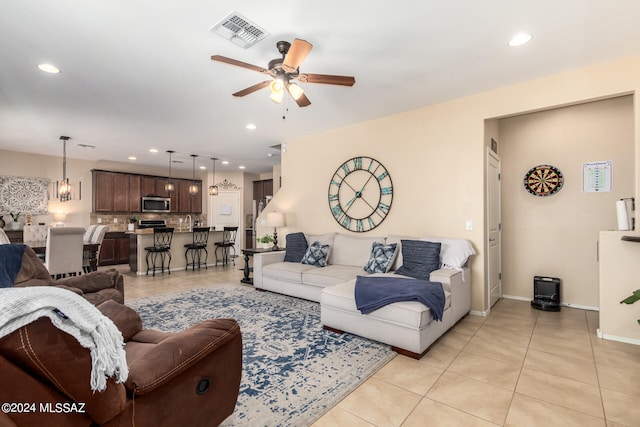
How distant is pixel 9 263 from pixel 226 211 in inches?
295

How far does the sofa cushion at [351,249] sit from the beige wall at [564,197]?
6.66 ft

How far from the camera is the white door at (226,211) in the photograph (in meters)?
9.80

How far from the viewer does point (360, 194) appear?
484 cm

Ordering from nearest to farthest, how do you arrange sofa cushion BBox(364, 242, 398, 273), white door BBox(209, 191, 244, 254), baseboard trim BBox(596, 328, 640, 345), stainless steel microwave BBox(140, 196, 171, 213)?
baseboard trim BBox(596, 328, 640, 345)
sofa cushion BBox(364, 242, 398, 273)
stainless steel microwave BBox(140, 196, 171, 213)
white door BBox(209, 191, 244, 254)

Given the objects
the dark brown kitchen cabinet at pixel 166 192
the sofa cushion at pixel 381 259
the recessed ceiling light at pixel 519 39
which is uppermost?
the recessed ceiling light at pixel 519 39

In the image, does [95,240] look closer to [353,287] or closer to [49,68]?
[49,68]

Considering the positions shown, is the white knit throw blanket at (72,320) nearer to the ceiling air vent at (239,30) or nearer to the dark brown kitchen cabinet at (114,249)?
the ceiling air vent at (239,30)

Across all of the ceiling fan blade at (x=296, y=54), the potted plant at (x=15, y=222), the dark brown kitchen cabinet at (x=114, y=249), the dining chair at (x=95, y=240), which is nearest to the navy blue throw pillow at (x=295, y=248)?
the ceiling fan blade at (x=296, y=54)

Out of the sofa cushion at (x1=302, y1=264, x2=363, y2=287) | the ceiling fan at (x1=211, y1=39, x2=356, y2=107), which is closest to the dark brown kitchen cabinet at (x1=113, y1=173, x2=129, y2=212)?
the sofa cushion at (x1=302, y1=264, x2=363, y2=287)

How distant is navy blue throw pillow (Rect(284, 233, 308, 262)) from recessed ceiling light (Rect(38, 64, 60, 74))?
3454 mm

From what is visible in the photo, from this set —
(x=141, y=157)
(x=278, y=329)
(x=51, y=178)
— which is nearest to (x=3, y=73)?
(x=278, y=329)

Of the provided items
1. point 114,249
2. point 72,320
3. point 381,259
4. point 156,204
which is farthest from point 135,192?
point 72,320

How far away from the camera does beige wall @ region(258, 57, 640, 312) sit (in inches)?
→ 123

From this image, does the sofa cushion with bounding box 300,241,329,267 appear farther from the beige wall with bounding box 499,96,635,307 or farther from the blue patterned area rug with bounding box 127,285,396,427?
the beige wall with bounding box 499,96,635,307
